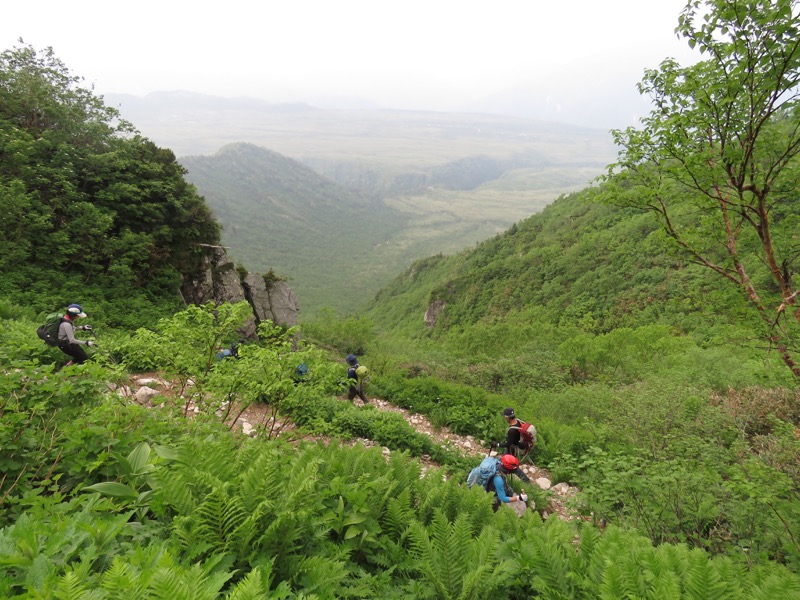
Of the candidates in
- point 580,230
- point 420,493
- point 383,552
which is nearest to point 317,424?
point 420,493

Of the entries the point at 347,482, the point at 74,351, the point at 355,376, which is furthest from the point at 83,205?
the point at 347,482

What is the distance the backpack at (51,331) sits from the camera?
730cm

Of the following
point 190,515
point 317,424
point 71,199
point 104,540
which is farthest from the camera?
point 71,199

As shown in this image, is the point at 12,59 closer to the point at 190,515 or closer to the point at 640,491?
the point at 190,515

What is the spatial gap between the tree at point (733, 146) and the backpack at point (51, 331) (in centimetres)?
1031

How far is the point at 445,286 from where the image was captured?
58.9 m

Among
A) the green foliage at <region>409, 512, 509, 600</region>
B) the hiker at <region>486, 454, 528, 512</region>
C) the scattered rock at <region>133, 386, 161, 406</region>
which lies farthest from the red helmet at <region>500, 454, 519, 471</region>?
the scattered rock at <region>133, 386, 161, 406</region>

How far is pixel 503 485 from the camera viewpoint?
5.61 metres

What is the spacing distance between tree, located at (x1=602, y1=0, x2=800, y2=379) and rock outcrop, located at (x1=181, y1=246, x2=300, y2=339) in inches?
551

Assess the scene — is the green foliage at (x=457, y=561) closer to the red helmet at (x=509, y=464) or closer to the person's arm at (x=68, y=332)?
the red helmet at (x=509, y=464)

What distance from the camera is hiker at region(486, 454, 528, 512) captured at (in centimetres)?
548

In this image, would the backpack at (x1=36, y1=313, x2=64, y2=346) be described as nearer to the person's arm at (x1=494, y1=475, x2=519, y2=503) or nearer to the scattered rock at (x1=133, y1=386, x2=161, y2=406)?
the scattered rock at (x1=133, y1=386, x2=161, y2=406)

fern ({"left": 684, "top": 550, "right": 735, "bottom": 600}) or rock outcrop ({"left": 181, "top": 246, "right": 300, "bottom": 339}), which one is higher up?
fern ({"left": 684, "top": 550, "right": 735, "bottom": 600})

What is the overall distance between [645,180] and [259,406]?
9.85 m
